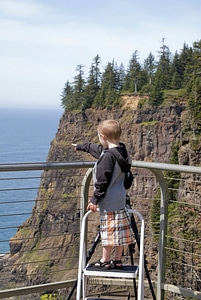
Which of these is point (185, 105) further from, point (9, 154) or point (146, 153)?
point (9, 154)

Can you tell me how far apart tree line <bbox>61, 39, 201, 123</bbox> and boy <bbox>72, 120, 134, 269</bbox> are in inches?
2392

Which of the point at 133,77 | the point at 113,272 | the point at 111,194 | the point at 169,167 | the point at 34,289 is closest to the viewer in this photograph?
the point at 113,272

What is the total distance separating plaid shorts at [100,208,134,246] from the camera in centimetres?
337

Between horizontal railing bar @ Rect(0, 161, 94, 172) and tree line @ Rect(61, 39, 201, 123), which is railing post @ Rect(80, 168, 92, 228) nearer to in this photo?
horizontal railing bar @ Rect(0, 161, 94, 172)

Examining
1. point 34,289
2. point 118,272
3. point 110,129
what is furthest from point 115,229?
point 34,289

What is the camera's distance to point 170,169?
3701mm

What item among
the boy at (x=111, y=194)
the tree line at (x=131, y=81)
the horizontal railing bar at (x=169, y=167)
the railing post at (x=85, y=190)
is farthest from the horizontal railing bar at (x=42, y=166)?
the tree line at (x=131, y=81)

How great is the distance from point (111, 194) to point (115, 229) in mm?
216

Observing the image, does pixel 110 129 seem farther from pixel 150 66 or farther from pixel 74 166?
pixel 150 66

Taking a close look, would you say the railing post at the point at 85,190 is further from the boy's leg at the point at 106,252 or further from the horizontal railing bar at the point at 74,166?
the boy's leg at the point at 106,252

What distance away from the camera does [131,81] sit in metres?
73.4

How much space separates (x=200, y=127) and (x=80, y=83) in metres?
32.6

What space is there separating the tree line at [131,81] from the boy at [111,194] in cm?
6076

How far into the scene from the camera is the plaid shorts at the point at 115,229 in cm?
337
